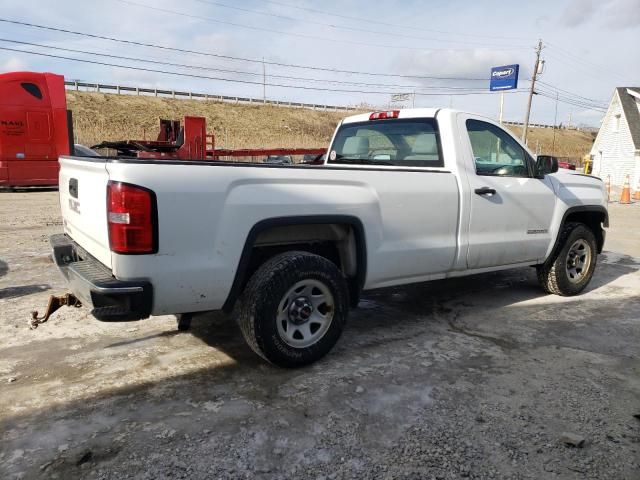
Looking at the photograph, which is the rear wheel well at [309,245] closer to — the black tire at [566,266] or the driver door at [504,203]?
the driver door at [504,203]

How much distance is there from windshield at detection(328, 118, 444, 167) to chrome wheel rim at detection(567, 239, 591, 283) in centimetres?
230

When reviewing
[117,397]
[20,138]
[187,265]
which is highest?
[20,138]

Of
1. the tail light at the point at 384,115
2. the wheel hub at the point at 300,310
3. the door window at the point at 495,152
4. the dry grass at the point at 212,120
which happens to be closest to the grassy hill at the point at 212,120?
the dry grass at the point at 212,120

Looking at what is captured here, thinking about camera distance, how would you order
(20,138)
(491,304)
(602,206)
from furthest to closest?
(20,138) < (602,206) < (491,304)

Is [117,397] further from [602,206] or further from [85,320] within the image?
[602,206]

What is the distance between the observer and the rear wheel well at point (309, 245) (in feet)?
10.4

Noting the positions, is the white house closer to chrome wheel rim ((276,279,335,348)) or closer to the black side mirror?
the black side mirror

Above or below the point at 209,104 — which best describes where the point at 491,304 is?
below

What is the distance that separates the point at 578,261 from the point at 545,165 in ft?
4.77

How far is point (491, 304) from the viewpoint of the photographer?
17.2 ft

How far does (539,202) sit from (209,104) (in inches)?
2420

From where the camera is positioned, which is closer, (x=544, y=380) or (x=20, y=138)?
(x=544, y=380)

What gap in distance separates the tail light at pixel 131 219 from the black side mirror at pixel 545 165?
377 cm

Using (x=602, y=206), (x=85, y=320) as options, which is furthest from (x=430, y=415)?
(x=602, y=206)
